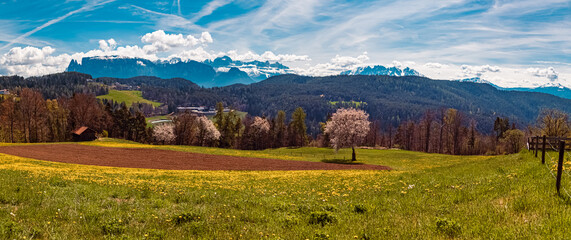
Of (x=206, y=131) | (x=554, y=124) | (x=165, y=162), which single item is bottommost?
(x=165, y=162)

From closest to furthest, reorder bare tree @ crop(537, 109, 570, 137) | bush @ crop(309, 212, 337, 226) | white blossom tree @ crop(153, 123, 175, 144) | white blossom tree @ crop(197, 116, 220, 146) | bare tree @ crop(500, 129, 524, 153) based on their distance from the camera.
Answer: bush @ crop(309, 212, 337, 226), bare tree @ crop(537, 109, 570, 137), bare tree @ crop(500, 129, 524, 153), white blossom tree @ crop(153, 123, 175, 144), white blossom tree @ crop(197, 116, 220, 146)

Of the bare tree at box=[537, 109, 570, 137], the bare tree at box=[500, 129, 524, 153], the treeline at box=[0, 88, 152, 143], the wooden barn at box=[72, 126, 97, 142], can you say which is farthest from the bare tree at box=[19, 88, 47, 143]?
the bare tree at box=[500, 129, 524, 153]

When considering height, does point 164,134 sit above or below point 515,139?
below

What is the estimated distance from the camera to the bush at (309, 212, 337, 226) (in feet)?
30.2

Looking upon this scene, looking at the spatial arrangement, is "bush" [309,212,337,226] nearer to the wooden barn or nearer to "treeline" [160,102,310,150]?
"treeline" [160,102,310,150]

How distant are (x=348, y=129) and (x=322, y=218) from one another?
54.9 m

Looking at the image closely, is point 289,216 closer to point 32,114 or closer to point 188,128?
point 188,128

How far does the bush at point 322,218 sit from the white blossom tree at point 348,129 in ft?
178

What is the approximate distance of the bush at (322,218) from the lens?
921cm

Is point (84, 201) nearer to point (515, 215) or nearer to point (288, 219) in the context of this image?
point (288, 219)

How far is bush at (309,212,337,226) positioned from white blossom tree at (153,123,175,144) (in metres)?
109

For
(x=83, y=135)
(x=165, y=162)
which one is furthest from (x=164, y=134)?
(x=165, y=162)

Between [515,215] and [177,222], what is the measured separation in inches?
384

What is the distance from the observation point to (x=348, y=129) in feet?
206
